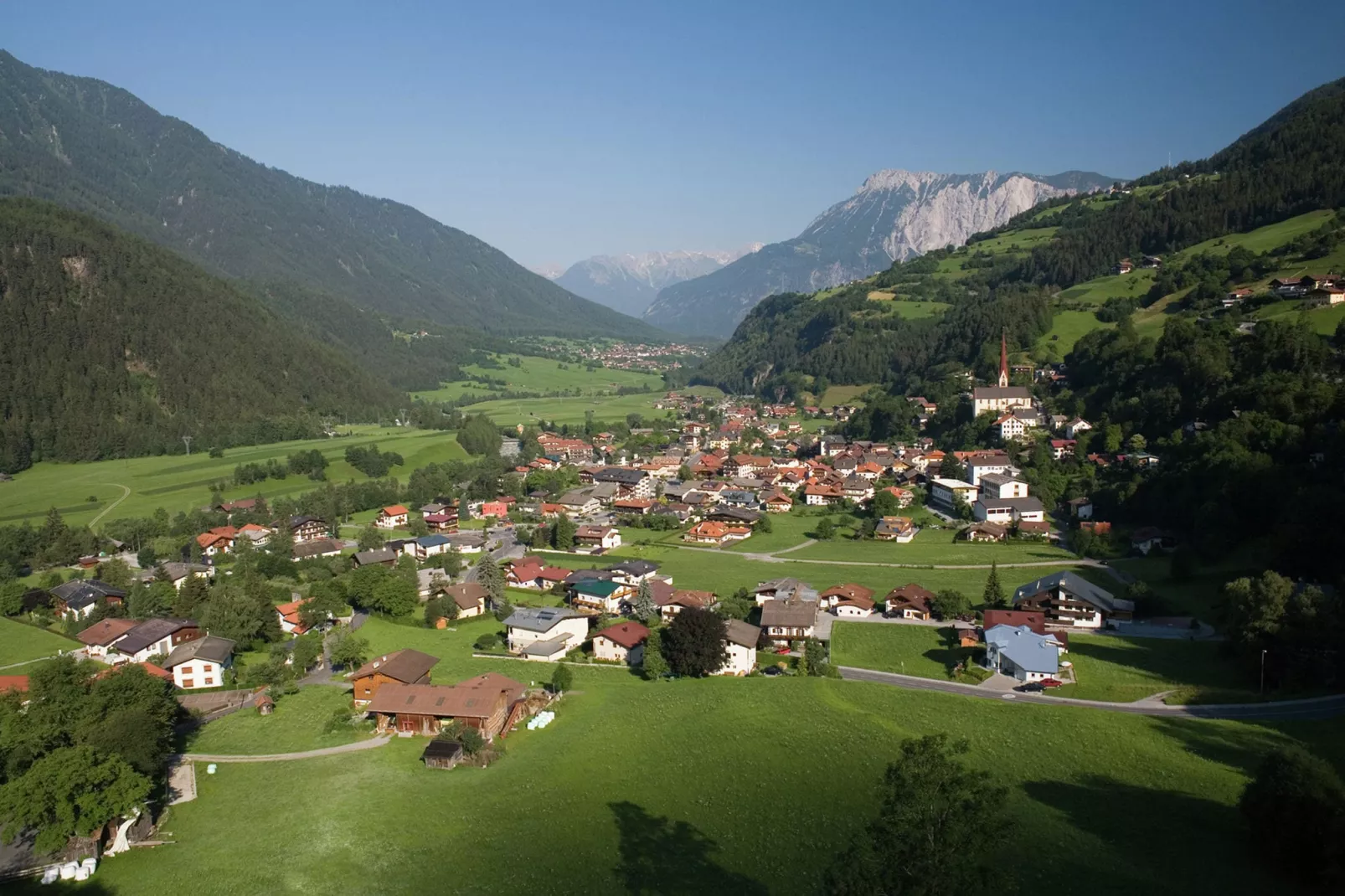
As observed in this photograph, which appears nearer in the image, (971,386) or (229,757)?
(229,757)

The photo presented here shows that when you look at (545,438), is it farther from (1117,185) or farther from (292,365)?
(1117,185)

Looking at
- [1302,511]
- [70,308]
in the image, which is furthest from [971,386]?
[70,308]

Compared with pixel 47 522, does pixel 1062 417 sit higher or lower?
higher

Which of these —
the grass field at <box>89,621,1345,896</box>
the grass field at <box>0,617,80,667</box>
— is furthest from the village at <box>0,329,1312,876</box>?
the grass field at <box>89,621,1345,896</box>

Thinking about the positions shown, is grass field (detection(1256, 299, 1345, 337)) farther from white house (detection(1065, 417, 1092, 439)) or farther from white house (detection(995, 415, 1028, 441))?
white house (detection(995, 415, 1028, 441))

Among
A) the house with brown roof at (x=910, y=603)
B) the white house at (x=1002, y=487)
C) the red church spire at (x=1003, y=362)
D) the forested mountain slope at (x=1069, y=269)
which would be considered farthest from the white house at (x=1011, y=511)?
the forested mountain slope at (x=1069, y=269)

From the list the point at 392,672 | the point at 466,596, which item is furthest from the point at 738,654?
the point at 466,596

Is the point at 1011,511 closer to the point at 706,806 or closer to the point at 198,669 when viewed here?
the point at 706,806
